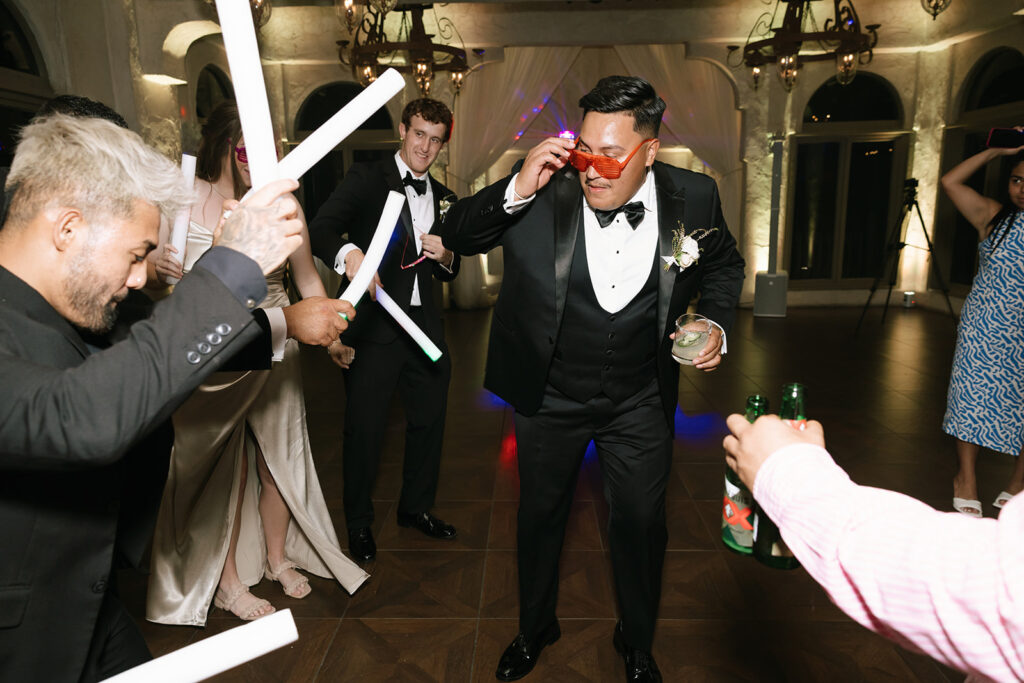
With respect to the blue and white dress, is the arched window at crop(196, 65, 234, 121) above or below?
above

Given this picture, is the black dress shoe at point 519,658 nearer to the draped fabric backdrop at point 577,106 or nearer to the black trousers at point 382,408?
the black trousers at point 382,408

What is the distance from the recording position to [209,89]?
8.81 m

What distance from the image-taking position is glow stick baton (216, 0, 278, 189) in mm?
855

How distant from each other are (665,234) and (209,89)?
870 cm

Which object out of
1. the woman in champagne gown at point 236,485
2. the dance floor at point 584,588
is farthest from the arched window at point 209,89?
the woman in champagne gown at point 236,485

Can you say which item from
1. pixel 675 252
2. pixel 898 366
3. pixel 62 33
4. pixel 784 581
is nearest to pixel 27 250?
pixel 675 252

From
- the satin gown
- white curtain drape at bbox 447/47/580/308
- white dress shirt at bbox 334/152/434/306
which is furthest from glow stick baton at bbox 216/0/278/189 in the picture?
white curtain drape at bbox 447/47/580/308

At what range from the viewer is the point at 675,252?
6.68ft

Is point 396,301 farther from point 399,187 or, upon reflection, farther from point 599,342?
point 599,342

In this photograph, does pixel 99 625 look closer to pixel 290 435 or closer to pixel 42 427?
pixel 42 427

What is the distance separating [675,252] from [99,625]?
1.74 m

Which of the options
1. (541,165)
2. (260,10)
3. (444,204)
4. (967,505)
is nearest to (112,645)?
(541,165)

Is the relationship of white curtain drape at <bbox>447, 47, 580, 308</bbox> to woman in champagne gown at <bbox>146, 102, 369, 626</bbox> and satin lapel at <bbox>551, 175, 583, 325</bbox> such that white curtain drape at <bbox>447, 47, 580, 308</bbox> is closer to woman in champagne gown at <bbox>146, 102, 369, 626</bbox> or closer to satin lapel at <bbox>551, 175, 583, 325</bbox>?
woman in champagne gown at <bbox>146, 102, 369, 626</bbox>

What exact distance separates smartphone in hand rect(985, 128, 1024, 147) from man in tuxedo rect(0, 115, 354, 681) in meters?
3.67
